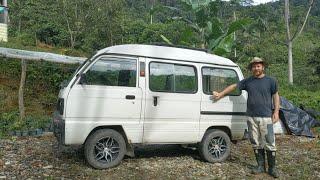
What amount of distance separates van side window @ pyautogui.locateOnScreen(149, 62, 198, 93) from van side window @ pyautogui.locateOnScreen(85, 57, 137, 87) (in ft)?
1.26

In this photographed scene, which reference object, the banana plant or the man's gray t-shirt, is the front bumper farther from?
the banana plant

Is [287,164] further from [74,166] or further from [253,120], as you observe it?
[74,166]

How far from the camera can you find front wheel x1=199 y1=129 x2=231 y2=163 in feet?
26.5

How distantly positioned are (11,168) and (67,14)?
19.2 m

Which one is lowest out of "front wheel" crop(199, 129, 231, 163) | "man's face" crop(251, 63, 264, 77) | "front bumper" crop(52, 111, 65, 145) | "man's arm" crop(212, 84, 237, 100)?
"front wheel" crop(199, 129, 231, 163)

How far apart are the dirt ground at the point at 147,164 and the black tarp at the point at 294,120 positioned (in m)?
1.84

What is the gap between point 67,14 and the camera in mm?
25125

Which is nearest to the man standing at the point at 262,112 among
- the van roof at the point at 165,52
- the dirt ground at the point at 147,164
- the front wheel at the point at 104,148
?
the dirt ground at the point at 147,164

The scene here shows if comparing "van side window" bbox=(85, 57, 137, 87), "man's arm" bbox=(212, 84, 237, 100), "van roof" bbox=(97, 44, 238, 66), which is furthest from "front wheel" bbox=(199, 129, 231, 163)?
"van side window" bbox=(85, 57, 137, 87)

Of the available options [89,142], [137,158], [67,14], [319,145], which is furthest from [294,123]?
[67,14]

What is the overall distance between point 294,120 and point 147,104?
6.01 meters

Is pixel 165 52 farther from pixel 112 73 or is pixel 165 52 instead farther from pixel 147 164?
pixel 147 164

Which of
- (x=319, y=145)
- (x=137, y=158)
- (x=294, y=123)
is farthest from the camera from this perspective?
(x=294, y=123)

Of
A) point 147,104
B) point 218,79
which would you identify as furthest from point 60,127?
point 218,79
